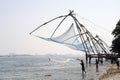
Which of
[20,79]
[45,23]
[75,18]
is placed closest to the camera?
[45,23]

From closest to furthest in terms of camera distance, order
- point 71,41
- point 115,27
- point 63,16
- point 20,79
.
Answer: point 63,16 < point 71,41 < point 20,79 < point 115,27

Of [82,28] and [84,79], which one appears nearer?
[82,28]

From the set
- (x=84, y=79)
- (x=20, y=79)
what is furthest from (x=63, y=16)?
(x=20, y=79)

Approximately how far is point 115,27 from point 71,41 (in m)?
29.8

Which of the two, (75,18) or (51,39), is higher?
(75,18)

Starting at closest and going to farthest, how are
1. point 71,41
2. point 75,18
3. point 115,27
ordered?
point 75,18 → point 71,41 → point 115,27

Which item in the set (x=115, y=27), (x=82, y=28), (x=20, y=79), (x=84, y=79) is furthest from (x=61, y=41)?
(x=115, y=27)

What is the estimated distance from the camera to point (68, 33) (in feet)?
111

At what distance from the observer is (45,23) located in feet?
79.9

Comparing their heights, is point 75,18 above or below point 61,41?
above

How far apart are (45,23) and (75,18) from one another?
184 inches

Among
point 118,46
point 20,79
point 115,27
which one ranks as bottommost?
point 20,79

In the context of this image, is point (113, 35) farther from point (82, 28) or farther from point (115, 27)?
point (82, 28)

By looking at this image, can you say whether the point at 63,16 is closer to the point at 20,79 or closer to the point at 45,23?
the point at 45,23
